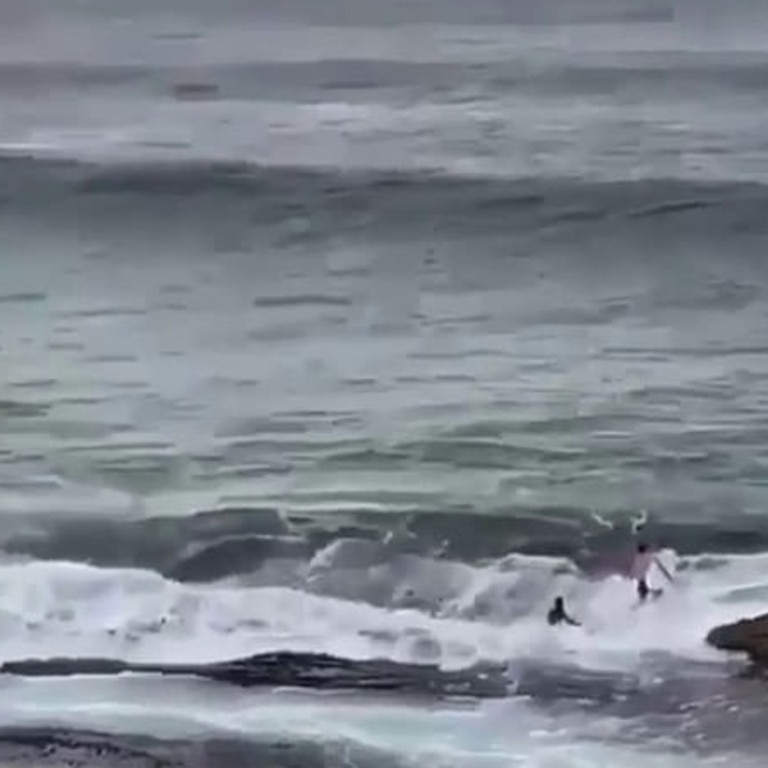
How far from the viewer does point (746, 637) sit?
1199 millimetres

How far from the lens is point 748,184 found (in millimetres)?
1215

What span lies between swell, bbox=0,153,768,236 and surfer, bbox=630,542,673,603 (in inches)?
7.7

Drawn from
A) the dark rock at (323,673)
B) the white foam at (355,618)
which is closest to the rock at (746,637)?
the white foam at (355,618)

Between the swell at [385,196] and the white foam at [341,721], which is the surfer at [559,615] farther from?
the swell at [385,196]

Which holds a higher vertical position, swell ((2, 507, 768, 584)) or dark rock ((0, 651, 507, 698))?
swell ((2, 507, 768, 584))

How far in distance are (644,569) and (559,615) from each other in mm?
58

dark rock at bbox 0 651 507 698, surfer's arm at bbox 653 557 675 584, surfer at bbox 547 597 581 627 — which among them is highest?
surfer's arm at bbox 653 557 675 584

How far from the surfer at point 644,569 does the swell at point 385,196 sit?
19 centimetres

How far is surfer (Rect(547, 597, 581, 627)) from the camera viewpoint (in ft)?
3.96

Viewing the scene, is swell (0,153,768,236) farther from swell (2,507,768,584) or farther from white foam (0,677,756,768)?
white foam (0,677,756,768)

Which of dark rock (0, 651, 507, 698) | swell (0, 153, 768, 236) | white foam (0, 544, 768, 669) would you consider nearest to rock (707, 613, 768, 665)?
white foam (0, 544, 768, 669)

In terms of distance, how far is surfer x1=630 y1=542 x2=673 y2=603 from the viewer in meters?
1.20

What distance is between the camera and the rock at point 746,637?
1196mm

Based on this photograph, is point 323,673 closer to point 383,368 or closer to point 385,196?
point 383,368
